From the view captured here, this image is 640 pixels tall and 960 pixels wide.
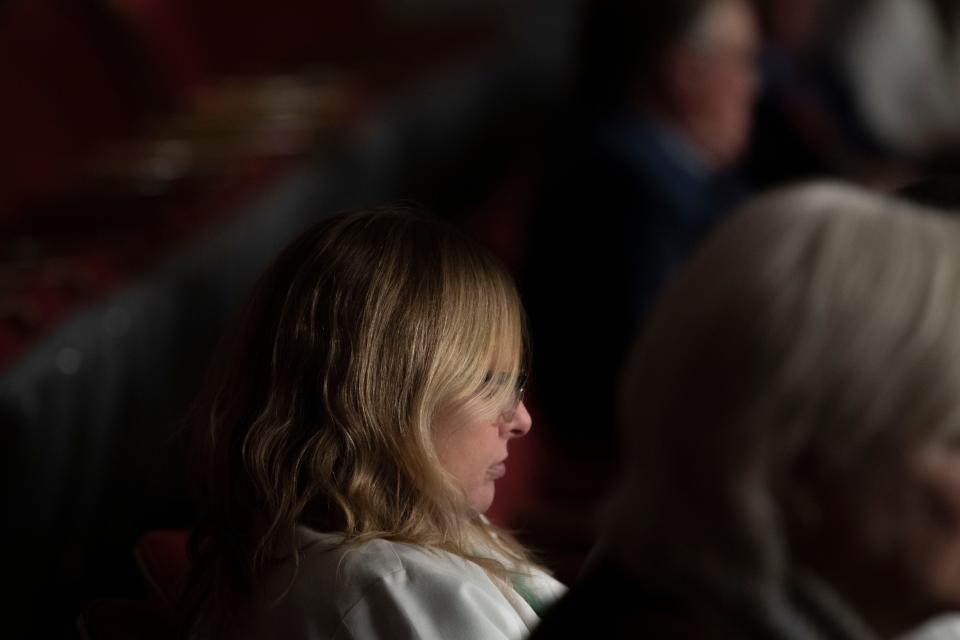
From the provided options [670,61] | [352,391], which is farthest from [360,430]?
[670,61]

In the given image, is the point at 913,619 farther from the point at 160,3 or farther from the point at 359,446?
the point at 160,3

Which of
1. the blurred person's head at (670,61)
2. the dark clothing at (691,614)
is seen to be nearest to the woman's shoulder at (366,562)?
the dark clothing at (691,614)

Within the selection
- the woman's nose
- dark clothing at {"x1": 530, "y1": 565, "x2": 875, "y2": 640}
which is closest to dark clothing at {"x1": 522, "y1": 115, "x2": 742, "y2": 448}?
the woman's nose

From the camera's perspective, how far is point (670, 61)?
9.08 ft

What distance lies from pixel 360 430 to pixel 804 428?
40 cm

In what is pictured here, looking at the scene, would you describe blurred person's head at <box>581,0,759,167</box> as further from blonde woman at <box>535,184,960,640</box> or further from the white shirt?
blonde woman at <box>535,184,960,640</box>

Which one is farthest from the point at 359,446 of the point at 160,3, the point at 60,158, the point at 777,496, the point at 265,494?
the point at 160,3

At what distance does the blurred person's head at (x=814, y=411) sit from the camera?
2.31 ft

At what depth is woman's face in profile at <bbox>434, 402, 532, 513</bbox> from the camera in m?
1.07

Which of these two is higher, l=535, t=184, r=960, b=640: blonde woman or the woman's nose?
l=535, t=184, r=960, b=640: blonde woman

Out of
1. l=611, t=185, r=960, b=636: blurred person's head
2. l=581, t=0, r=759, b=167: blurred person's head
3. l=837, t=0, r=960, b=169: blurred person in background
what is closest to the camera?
l=611, t=185, r=960, b=636: blurred person's head

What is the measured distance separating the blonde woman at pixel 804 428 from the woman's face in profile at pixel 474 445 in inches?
12.1

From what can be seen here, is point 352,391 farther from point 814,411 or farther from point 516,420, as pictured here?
point 814,411

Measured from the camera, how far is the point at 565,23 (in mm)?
5234
